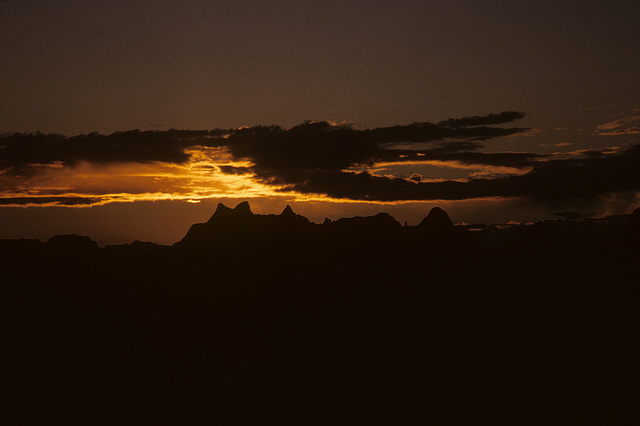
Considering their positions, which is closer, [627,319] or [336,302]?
[627,319]

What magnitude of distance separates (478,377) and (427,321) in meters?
24.0

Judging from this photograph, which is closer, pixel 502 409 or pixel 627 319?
pixel 502 409

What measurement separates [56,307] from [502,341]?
403 feet

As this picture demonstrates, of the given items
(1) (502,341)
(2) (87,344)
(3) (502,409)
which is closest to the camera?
(3) (502,409)

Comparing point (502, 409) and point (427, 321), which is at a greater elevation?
point (427, 321)

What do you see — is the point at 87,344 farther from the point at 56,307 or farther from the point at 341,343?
the point at 341,343

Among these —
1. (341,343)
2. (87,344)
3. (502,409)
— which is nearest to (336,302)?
(341,343)

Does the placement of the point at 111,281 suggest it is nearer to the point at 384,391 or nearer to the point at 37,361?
the point at 37,361

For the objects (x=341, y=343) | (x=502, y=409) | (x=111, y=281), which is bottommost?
Answer: (x=502, y=409)

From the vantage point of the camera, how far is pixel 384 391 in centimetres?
16862

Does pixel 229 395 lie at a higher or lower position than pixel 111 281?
lower

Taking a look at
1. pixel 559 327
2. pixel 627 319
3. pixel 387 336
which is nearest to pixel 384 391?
pixel 387 336

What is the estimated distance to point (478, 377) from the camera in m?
172

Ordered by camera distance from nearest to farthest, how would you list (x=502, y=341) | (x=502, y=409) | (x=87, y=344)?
1. (x=502, y=409)
2. (x=87, y=344)
3. (x=502, y=341)
